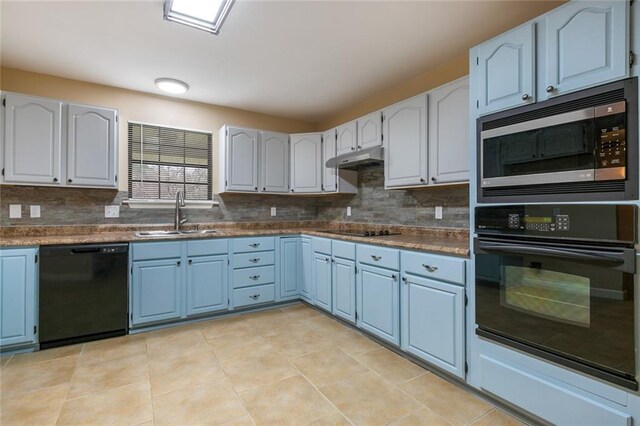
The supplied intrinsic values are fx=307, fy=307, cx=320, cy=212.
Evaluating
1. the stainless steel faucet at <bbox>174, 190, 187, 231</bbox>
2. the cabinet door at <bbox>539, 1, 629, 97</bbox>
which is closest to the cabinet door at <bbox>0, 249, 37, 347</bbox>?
the stainless steel faucet at <bbox>174, 190, 187, 231</bbox>

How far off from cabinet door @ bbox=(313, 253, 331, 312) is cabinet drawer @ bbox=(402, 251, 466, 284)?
107cm

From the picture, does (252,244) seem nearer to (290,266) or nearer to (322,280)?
(290,266)

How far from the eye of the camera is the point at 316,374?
7.14 feet

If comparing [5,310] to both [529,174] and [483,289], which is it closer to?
[483,289]

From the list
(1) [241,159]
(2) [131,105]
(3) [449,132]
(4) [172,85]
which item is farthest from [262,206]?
(3) [449,132]

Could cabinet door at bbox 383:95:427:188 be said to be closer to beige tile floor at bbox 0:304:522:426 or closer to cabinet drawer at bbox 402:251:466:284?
cabinet drawer at bbox 402:251:466:284

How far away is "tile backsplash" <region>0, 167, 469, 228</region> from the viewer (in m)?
2.83

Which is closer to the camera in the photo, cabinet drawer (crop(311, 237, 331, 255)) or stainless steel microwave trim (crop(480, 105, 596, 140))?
stainless steel microwave trim (crop(480, 105, 596, 140))

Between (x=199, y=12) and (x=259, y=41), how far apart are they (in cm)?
52

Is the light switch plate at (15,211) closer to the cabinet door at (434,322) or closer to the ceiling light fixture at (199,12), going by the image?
the ceiling light fixture at (199,12)

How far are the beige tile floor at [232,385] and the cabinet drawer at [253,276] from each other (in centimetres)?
67

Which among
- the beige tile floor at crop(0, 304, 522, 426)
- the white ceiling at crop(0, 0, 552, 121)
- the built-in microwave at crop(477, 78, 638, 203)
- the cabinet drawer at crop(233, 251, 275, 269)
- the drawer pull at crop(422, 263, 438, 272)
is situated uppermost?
the white ceiling at crop(0, 0, 552, 121)

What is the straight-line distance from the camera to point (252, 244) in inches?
137

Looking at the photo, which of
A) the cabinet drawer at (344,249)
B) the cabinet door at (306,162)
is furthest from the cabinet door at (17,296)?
the cabinet door at (306,162)
